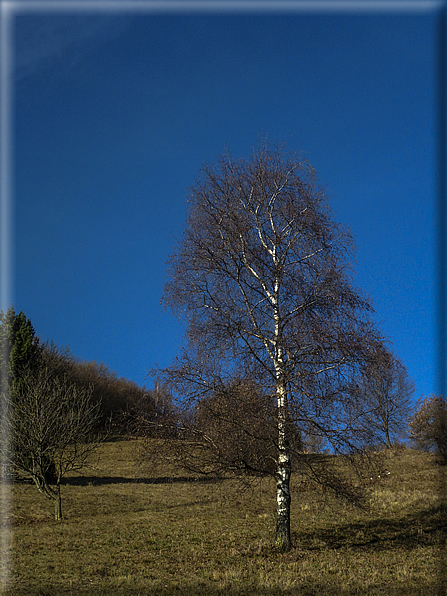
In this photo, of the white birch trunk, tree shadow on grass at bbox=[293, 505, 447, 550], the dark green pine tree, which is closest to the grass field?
tree shadow on grass at bbox=[293, 505, 447, 550]

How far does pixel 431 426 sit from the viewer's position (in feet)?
83.7

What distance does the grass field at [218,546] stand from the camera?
7801 millimetres

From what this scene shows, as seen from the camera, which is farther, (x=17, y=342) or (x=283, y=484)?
(x=17, y=342)

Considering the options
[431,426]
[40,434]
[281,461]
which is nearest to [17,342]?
[40,434]

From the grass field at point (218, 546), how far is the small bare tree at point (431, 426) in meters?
5.78

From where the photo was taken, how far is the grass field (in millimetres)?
7801

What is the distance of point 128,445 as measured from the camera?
33938mm

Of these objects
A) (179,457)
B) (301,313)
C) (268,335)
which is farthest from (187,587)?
(301,313)

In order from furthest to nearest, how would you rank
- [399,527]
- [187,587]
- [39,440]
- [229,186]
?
[39,440], [399,527], [229,186], [187,587]

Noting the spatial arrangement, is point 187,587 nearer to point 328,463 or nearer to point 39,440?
point 328,463

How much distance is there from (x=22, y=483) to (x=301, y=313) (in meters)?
19.4

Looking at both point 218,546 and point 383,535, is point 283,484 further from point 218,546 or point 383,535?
point 383,535

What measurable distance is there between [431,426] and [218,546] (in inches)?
768

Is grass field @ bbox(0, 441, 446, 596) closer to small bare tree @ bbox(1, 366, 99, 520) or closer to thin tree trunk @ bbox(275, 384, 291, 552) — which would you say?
thin tree trunk @ bbox(275, 384, 291, 552)
